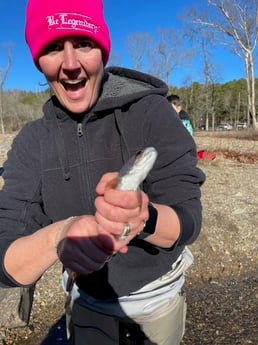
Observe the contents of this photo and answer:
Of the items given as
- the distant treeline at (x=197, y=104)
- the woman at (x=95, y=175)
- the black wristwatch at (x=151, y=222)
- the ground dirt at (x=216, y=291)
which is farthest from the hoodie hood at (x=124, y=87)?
the distant treeline at (x=197, y=104)

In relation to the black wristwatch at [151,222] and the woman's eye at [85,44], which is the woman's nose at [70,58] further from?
the black wristwatch at [151,222]

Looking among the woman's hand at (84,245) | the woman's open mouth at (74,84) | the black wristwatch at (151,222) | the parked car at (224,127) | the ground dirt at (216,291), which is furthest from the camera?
the parked car at (224,127)

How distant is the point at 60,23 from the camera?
4.29ft

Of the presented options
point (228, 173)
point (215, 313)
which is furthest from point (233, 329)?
point (228, 173)

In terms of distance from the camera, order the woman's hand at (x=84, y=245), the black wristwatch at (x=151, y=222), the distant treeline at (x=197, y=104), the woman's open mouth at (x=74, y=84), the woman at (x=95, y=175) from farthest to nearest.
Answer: the distant treeline at (x=197, y=104) → the woman's open mouth at (x=74, y=84) → the woman at (x=95, y=175) → the black wristwatch at (x=151, y=222) → the woman's hand at (x=84, y=245)

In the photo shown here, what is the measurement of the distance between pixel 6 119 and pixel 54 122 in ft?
183

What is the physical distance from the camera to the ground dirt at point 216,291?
348 cm

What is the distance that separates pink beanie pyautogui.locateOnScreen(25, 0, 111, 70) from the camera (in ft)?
4.28

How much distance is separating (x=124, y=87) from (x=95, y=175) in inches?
19.2

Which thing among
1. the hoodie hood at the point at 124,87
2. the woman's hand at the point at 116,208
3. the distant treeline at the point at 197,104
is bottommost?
the woman's hand at the point at 116,208

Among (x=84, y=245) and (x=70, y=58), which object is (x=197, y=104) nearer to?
(x=70, y=58)

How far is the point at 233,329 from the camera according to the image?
11.7ft

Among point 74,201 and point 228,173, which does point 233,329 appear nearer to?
point 74,201

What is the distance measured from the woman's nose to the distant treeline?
4328 centimetres
